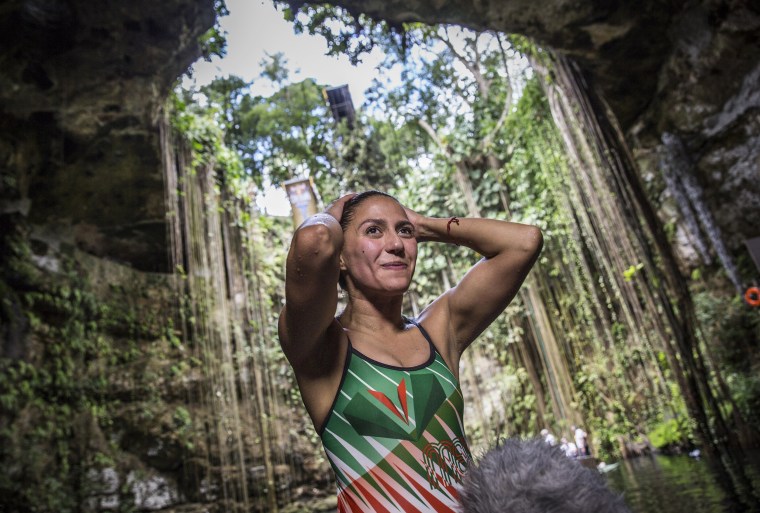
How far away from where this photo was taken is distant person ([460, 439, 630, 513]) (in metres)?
0.65

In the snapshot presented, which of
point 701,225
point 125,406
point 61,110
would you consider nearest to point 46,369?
point 125,406

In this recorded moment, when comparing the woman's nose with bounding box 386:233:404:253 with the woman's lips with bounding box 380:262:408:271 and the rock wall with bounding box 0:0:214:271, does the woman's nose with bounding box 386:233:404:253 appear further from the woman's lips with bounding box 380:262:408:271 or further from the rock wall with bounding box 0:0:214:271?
the rock wall with bounding box 0:0:214:271

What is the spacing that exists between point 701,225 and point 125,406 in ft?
25.4

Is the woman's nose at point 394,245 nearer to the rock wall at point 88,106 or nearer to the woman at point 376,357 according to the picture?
the woman at point 376,357

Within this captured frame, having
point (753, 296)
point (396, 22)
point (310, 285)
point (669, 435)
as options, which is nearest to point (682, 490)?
point (753, 296)

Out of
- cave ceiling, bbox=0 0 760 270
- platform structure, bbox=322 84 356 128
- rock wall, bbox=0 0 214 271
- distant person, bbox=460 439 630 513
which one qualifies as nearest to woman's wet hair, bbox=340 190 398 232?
distant person, bbox=460 439 630 513

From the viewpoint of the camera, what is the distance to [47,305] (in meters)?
6.21

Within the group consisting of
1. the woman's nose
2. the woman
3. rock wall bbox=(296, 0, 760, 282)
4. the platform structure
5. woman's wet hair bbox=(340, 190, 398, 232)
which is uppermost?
the platform structure

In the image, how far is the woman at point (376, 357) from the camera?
91 centimetres

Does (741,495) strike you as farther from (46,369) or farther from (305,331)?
(46,369)

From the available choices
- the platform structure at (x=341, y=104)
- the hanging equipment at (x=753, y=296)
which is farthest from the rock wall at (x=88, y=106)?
the platform structure at (x=341, y=104)

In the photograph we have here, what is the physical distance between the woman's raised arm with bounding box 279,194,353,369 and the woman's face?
0.48 ft

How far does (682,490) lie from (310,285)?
4.56m

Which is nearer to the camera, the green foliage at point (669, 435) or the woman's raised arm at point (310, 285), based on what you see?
the woman's raised arm at point (310, 285)
